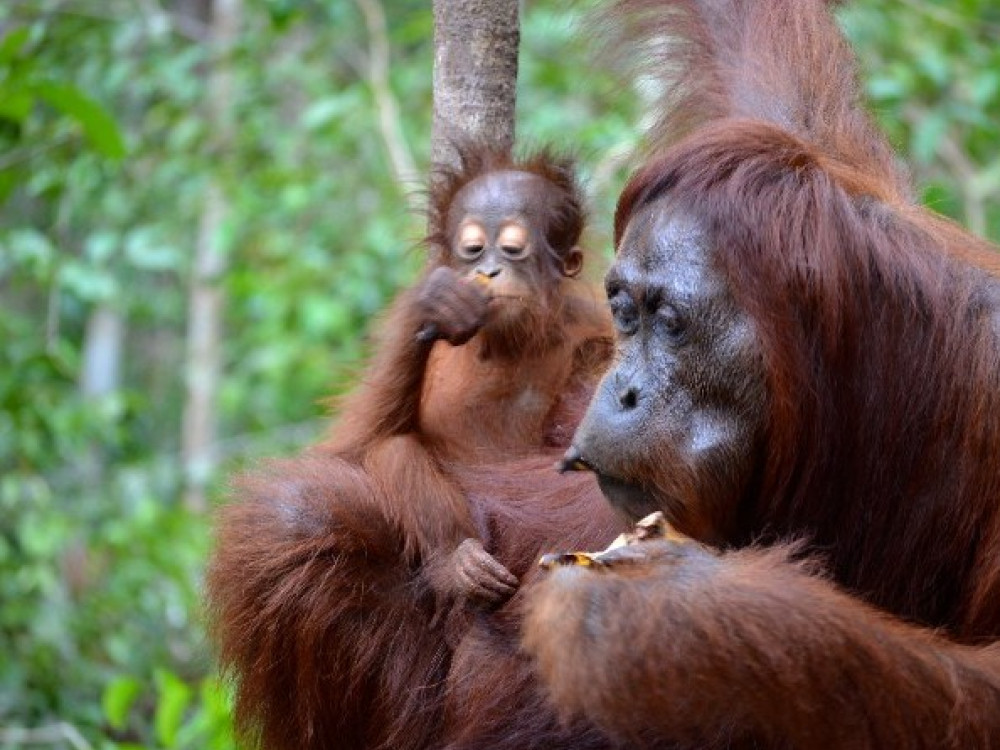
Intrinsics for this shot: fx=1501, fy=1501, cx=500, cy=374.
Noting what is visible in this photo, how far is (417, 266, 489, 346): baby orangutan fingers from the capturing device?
329 centimetres

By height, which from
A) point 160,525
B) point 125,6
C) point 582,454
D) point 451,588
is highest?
point 125,6

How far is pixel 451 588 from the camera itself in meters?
2.92

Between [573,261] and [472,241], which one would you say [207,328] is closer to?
[573,261]

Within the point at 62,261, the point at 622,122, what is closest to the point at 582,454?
the point at 622,122

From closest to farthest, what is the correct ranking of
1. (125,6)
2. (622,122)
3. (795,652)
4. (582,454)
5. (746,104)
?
1. (795,652)
2. (582,454)
3. (746,104)
4. (622,122)
5. (125,6)

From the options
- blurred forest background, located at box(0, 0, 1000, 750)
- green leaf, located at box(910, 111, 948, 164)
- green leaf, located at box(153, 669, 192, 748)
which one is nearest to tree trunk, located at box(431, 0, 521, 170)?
blurred forest background, located at box(0, 0, 1000, 750)

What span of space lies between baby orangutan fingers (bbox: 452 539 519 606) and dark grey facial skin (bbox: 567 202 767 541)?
1.49 ft

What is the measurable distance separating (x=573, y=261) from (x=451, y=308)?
63 cm

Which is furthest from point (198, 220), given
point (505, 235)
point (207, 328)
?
point (505, 235)

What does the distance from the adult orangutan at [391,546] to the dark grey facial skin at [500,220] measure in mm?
208

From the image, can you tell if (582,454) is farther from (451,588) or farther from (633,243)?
(451,588)

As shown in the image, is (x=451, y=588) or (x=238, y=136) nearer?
(x=451, y=588)

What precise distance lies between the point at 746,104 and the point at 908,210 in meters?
0.77

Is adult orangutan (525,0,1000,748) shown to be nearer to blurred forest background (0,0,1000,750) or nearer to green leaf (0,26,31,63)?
blurred forest background (0,0,1000,750)
